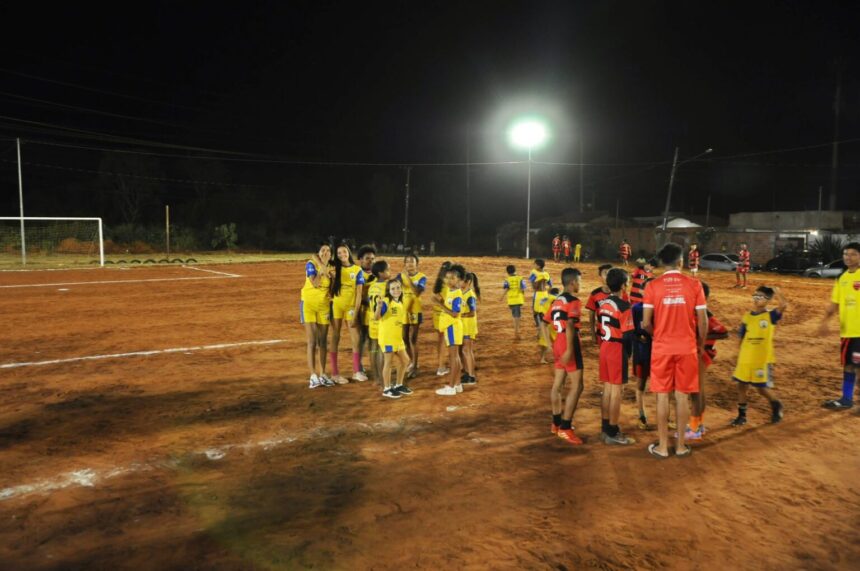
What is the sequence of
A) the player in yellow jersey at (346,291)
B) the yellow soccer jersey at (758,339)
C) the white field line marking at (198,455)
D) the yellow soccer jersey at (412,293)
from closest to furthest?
the white field line marking at (198,455)
the yellow soccer jersey at (758,339)
the player in yellow jersey at (346,291)
the yellow soccer jersey at (412,293)

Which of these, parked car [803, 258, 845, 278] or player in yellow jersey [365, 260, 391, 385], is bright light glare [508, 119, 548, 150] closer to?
parked car [803, 258, 845, 278]

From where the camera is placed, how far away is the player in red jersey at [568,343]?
5730 mm

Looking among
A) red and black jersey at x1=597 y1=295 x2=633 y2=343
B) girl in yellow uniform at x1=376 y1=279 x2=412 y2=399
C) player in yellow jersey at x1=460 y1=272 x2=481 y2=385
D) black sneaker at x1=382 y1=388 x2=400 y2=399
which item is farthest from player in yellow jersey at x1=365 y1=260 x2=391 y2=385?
red and black jersey at x1=597 y1=295 x2=633 y2=343

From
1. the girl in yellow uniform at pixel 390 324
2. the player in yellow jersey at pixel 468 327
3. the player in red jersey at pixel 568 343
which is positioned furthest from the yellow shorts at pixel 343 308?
the player in red jersey at pixel 568 343

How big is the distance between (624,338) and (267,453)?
398cm

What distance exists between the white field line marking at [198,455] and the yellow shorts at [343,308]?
6.24 ft

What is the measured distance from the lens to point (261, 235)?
5350cm

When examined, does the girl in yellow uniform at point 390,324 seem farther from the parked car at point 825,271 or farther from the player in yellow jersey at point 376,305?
the parked car at point 825,271

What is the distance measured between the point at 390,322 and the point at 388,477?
104 inches

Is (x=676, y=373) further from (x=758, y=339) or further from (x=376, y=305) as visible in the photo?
(x=376, y=305)

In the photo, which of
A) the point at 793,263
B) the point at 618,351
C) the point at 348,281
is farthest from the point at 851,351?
the point at 793,263

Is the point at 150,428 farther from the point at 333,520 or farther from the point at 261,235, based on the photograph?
the point at 261,235

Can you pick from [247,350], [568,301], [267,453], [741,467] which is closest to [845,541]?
[741,467]

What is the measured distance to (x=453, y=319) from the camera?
767 centimetres
